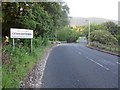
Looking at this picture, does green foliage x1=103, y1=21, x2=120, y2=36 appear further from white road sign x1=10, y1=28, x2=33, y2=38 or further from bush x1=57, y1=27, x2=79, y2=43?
white road sign x1=10, y1=28, x2=33, y2=38

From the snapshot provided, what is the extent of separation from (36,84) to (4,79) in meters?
2.30

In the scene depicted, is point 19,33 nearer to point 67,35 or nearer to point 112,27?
point 112,27

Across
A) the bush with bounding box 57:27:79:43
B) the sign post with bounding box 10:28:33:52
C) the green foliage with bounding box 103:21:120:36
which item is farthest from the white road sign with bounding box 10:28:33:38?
the bush with bounding box 57:27:79:43

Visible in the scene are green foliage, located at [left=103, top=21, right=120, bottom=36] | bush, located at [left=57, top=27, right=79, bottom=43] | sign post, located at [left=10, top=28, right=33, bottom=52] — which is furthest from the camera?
bush, located at [left=57, top=27, right=79, bottom=43]

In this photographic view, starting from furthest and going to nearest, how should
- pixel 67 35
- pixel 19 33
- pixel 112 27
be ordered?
pixel 67 35 < pixel 112 27 < pixel 19 33

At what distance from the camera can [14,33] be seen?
20906 millimetres

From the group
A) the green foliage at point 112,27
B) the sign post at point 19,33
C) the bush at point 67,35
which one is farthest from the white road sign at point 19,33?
the bush at point 67,35

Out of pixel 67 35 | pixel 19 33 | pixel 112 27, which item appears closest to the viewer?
pixel 19 33

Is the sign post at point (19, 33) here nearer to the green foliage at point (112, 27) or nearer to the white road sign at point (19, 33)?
the white road sign at point (19, 33)

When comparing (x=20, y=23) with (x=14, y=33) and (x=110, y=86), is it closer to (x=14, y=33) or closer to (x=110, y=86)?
(x=14, y=33)

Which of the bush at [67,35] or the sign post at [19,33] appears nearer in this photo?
the sign post at [19,33]

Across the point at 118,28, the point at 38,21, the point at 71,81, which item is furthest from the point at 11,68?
the point at 118,28

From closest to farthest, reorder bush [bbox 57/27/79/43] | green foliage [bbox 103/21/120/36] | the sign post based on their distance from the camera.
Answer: the sign post
green foliage [bbox 103/21/120/36]
bush [bbox 57/27/79/43]

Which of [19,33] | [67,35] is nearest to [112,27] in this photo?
[67,35]
